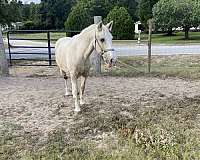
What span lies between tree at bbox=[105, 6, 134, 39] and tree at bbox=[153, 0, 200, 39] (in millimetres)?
3956

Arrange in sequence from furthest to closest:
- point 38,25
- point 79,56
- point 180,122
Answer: point 38,25 < point 79,56 < point 180,122

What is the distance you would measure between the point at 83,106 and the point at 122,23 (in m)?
24.5

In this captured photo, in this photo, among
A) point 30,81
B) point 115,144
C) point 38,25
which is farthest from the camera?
point 38,25

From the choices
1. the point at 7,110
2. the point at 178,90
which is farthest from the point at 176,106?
the point at 7,110

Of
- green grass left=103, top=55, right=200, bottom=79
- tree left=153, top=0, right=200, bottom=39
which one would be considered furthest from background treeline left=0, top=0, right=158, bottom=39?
green grass left=103, top=55, right=200, bottom=79

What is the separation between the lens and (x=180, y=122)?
573 cm

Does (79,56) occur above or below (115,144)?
above

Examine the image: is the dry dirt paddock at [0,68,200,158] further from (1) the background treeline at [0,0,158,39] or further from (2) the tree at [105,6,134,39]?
(2) the tree at [105,6,134,39]

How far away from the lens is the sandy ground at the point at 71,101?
5.64 meters

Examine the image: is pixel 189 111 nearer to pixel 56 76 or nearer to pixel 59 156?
pixel 59 156

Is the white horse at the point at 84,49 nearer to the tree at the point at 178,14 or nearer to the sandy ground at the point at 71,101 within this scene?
the sandy ground at the point at 71,101

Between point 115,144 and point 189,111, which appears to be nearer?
point 115,144

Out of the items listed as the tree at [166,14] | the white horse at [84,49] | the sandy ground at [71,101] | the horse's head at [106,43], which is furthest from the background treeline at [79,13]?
the horse's head at [106,43]

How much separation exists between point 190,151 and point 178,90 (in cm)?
387
